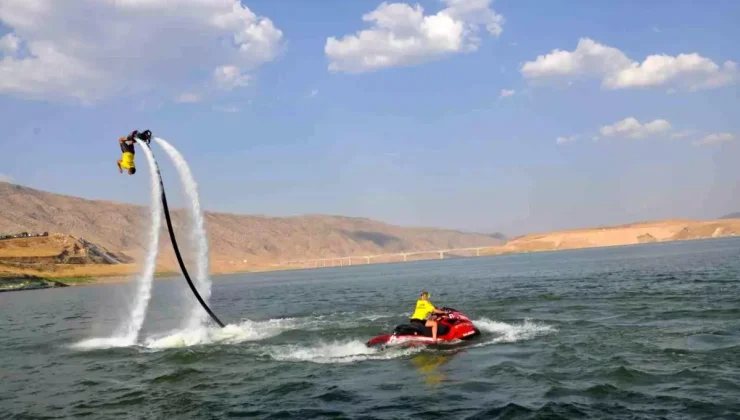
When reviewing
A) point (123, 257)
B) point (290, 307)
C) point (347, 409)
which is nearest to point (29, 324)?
point (290, 307)

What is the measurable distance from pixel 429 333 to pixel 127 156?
13.0 meters

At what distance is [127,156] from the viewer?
19.8 meters

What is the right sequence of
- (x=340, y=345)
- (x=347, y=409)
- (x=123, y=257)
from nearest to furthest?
(x=347, y=409)
(x=340, y=345)
(x=123, y=257)

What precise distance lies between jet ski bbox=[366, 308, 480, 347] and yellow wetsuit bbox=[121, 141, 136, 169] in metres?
11.3

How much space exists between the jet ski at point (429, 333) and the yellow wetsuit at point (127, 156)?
1125 cm

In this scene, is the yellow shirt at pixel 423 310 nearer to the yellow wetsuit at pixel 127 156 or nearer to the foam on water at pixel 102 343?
the yellow wetsuit at pixel 127 156

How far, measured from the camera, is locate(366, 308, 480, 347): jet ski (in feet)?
78.8

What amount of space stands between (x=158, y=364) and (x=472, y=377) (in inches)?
486

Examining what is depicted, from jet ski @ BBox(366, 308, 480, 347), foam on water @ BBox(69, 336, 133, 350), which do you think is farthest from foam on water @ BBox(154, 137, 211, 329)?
jet ski @ BBox(366, 308, 480, 347)

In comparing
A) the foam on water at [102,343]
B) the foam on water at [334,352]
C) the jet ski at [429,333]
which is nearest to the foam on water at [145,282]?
the foam on water at [102,343]

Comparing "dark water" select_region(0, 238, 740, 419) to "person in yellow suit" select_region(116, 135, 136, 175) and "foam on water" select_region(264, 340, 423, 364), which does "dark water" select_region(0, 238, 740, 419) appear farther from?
"person in yellow suit" select_region(116, 135, 136, 175)

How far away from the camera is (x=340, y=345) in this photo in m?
A: 25.8

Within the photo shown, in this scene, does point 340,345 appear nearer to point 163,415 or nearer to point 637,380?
point 163,415

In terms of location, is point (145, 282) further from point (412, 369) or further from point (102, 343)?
point (412, 369)
